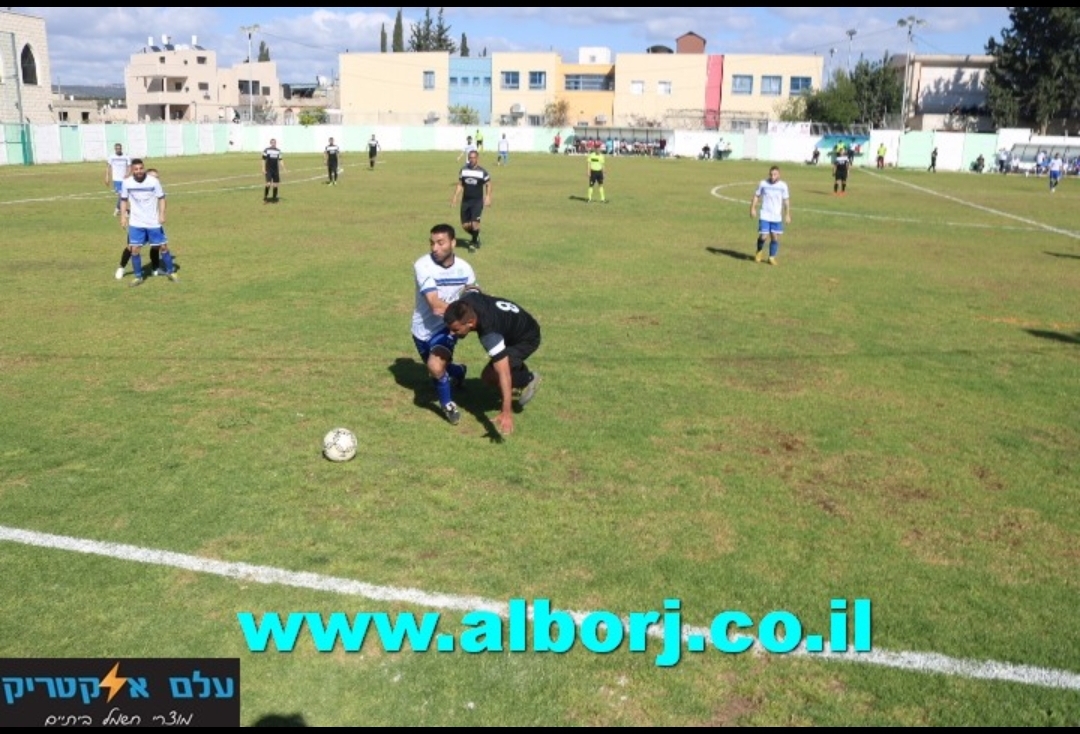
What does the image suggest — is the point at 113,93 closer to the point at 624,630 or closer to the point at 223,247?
the point at 223,247

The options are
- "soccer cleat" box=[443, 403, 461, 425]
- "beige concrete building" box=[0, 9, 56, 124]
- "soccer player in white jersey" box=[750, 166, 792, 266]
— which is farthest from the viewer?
"beige concrete building" box=[0, 9, 56, 124]

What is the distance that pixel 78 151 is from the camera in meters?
52.7

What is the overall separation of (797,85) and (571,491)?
9506 centimetres

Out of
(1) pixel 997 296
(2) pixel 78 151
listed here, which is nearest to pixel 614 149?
(2) pixel 78 151

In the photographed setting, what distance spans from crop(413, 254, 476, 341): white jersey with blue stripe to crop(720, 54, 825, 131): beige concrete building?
3498 inches

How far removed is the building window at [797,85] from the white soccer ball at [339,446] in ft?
307

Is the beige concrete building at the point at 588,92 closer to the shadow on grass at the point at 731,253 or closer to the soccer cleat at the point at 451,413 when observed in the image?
the shadow on grass at the point at 731,253

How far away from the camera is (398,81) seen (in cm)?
9838

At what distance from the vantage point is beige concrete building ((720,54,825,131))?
92000 mm

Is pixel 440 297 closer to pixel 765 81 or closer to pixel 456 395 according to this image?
pixel 456 395

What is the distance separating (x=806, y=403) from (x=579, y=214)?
63.1 feet

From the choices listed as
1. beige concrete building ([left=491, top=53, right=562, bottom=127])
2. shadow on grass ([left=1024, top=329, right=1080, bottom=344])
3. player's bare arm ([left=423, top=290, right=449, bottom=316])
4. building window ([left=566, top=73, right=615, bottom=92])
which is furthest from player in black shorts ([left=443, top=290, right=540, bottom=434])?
building window ([left=566, top=73, right=615, bottom=92])

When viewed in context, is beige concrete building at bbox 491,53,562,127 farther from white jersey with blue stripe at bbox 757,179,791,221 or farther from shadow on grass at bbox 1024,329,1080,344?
shadow on grass at bbox 1024,329,1080,344

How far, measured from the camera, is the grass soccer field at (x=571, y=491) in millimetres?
4684
